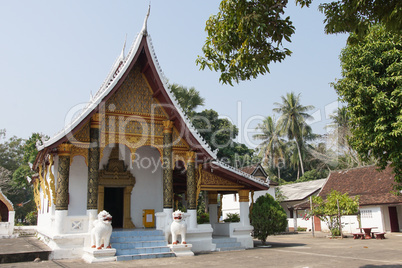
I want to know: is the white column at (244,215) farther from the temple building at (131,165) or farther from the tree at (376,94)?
the tree at (376,94)

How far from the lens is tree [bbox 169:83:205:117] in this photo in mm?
24531

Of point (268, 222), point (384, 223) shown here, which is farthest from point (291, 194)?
point (268, 222)

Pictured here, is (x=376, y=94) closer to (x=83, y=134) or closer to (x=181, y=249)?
(x=181, y=249)

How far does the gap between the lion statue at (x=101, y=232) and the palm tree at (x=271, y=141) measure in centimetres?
3173

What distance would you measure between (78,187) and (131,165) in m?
2.21

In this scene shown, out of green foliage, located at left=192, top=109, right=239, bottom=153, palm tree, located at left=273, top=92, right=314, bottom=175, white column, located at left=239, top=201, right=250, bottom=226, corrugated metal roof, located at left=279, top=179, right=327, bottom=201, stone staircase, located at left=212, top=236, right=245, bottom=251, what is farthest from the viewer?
palm tree, located at left=273, top=92, right=314, bottom=175

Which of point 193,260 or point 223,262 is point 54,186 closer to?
point 193,260

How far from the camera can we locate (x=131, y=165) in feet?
41.1

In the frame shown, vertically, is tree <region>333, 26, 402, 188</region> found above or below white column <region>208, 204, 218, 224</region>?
above

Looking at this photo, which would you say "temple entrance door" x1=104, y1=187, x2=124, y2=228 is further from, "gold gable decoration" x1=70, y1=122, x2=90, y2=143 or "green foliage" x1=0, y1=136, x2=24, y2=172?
"green foliage" x1=0, y1=136, x2=24, y2=172

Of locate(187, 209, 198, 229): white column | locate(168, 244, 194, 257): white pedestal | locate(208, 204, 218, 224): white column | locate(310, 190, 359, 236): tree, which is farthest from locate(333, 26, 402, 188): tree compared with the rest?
locate(168, 244, 194, 257): white pedestal

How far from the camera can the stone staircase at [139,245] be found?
9380 millimetres

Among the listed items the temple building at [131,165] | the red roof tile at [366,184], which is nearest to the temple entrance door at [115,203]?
the temple building at [131,165]

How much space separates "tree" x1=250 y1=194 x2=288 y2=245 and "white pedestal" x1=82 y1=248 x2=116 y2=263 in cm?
595
